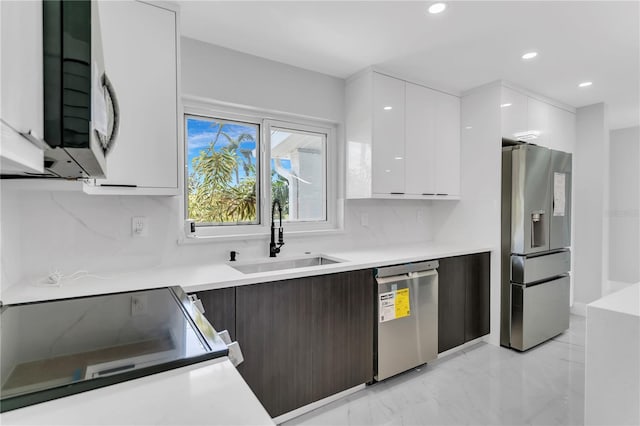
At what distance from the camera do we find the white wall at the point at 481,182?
9.29 ft

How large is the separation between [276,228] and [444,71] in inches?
74.3

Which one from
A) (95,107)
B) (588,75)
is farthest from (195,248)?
(588,75)

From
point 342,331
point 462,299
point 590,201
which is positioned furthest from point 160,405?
point 590,201

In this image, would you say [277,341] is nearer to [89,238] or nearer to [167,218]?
[167,218]

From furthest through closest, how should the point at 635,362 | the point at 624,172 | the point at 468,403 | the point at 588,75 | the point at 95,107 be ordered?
the point at 624,172 → the point at 588,75 → the point at 468,403 → the point at 635,362 → the point at 95,107

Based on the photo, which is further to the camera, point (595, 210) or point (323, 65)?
point (595, 210)

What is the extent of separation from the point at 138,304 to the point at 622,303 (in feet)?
6.20

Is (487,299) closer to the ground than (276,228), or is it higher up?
closer to the ground

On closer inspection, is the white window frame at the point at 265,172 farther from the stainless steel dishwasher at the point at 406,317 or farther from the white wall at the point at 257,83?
the stainless steel dishwasher at the point at 406,317

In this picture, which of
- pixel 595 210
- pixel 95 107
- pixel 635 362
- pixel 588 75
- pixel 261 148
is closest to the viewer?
pixel 95 107

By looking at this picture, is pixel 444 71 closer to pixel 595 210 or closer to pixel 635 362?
pixel 635 362

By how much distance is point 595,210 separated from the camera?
355 centimetres

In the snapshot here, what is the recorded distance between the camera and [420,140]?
111 inches

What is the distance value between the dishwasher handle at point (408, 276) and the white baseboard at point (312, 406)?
71cm
